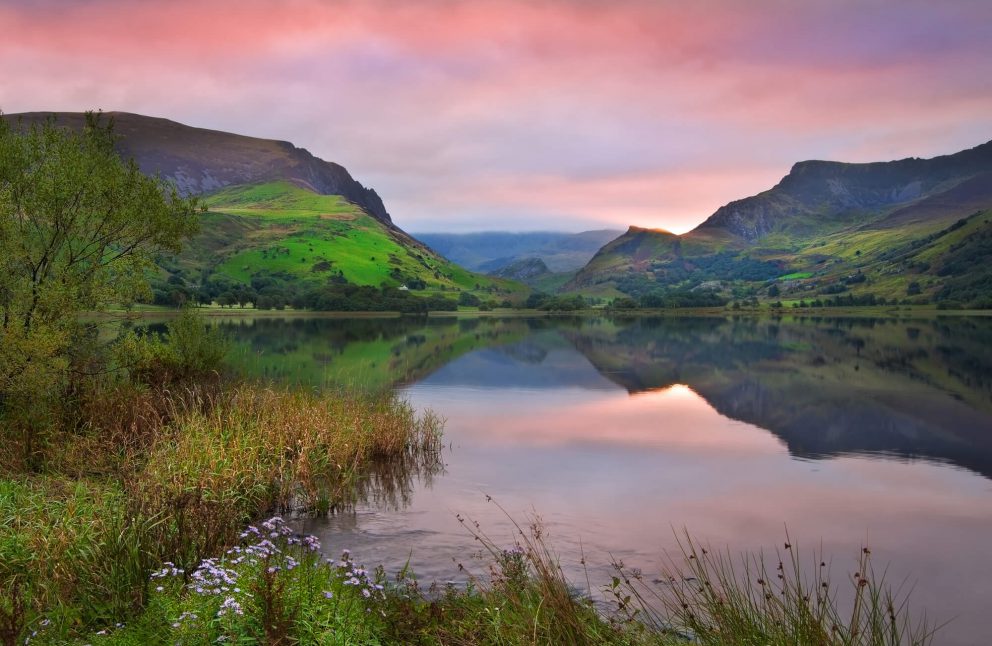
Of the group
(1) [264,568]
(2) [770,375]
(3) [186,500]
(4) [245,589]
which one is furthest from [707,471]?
(2) [770,375]

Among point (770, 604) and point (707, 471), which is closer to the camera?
point (770, 604)

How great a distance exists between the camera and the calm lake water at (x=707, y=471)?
16047 mm

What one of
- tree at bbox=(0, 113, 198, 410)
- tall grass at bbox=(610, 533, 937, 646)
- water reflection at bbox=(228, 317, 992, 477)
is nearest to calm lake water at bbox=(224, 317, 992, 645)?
water reflection at bbox=(228, 317, 992, 477)

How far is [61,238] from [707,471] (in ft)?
84.1

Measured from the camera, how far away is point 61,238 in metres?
22.7

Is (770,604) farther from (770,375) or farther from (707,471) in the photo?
(770,375)

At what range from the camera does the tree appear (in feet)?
62.7

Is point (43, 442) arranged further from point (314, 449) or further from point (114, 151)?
point (114, 151)

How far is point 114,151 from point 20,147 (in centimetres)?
431

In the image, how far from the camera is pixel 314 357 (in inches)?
2761

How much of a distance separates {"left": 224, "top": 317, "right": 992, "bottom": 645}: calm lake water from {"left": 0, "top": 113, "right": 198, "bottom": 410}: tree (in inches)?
404

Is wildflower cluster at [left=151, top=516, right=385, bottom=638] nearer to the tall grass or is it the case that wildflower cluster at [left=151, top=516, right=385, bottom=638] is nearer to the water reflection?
the tall grass

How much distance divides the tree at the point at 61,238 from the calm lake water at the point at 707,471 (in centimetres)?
1027

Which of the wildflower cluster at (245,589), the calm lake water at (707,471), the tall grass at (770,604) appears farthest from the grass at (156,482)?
the tall grass at (770,604)
